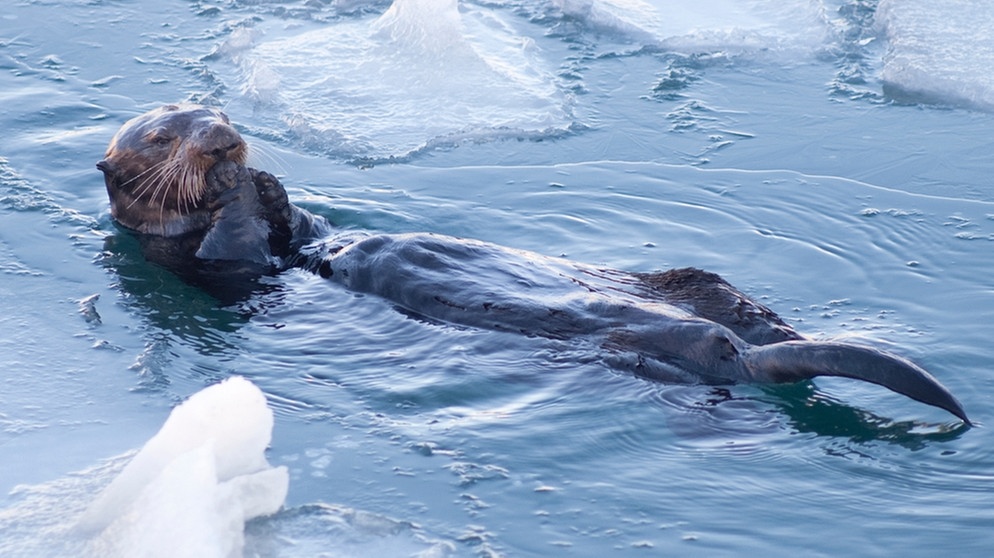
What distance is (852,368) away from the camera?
3.93 m

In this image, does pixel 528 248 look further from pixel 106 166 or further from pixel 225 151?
pixel 106 166

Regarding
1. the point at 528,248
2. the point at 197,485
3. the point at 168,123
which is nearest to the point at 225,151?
the point at 168,123

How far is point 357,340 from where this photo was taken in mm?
4871

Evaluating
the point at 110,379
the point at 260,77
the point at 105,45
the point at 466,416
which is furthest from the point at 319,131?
the point at 466,416

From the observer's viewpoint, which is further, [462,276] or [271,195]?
[271,195]

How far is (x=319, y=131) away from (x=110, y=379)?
2939 mm

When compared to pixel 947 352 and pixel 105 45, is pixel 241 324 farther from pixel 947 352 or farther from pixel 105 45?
pixel 105 45

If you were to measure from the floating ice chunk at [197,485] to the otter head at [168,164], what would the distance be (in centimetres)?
214

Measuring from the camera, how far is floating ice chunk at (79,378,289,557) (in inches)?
126

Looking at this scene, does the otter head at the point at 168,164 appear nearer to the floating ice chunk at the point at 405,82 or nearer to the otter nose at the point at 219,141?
the otter nose at the point at 219,141

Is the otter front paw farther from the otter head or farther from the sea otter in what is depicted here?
the otter head

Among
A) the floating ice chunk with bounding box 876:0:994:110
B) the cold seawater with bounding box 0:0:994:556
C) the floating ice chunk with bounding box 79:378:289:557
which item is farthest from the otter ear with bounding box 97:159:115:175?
the floating ice chunk with bounding box 876:0:994:110

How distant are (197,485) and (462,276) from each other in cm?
185

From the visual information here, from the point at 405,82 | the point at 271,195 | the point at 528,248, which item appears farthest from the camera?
the point at 405,82
